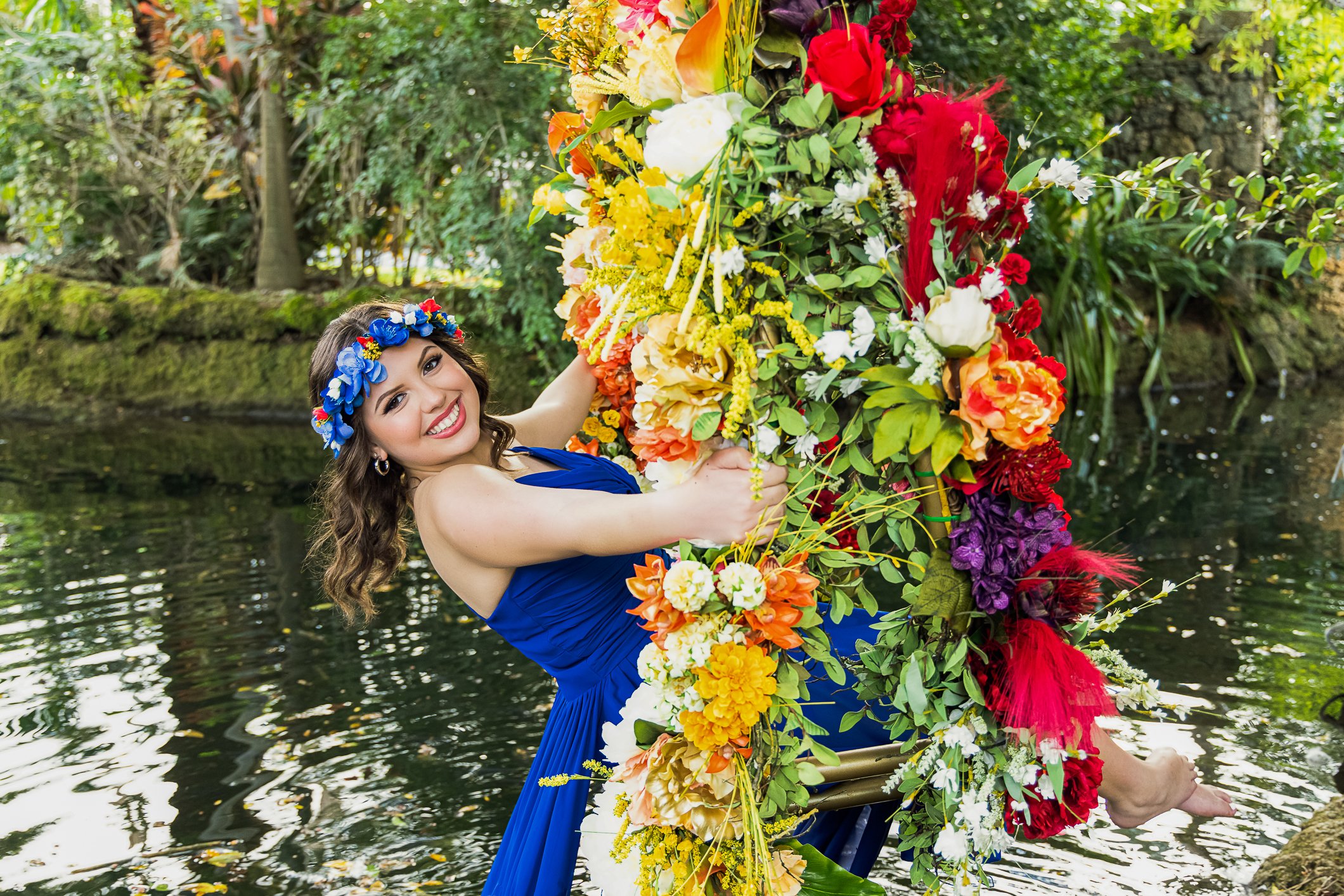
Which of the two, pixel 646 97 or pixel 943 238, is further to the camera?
pixel 646 97

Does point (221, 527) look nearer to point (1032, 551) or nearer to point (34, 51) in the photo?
point (1032, 551)

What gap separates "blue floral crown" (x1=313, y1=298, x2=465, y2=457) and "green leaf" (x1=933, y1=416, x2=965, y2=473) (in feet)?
3.69

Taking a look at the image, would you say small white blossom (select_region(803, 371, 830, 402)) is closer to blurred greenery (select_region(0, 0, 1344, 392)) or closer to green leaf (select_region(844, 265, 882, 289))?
green leaf (select_region(844, 265, 882, 289))

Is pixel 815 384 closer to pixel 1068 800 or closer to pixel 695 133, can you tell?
pixel 695 133

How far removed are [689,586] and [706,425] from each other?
0.24 meters

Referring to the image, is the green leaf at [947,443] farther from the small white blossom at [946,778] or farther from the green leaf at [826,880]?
the green leaf at [826,880]

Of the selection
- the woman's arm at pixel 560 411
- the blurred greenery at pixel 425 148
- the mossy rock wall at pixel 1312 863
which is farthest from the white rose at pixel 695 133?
the blurred greenery at pixel 425 148

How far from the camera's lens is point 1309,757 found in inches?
138

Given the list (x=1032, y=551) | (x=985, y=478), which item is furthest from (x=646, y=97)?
(x=1032, y=551)

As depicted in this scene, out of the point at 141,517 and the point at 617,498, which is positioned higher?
the point at 617,498

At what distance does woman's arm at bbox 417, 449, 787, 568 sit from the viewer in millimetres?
1755

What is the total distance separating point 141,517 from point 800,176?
6398 mm

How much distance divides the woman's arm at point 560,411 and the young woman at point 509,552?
0.11 metres

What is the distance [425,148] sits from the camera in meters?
10.4
